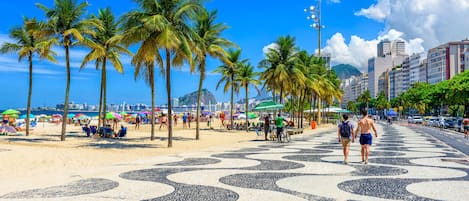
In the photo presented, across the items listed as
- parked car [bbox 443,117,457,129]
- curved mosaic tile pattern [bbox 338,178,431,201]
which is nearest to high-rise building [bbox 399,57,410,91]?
parked car [bbox 443,117,457,129]

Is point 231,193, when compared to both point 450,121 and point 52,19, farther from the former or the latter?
point 450,121

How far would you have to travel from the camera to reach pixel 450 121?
1871 inches

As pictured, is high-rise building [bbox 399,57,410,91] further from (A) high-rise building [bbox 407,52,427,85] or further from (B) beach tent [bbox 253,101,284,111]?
(B) beach tent [bbox 253,101,284,111]

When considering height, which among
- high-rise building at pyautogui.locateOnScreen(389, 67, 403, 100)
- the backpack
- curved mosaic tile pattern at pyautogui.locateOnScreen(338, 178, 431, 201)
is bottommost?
curved mosaic tile pattern at pyautogui.locateOnScreen(338, 178, 431, 201)

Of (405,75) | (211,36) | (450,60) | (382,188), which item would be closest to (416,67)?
(405,75)

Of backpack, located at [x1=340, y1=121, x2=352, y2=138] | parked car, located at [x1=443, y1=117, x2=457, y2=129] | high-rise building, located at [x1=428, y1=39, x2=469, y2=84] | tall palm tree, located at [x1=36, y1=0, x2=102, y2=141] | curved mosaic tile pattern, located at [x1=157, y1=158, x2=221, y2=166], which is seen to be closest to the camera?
backpack, located at [x1=340, y1=121, x2=352, y2=138]

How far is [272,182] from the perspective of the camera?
907cm

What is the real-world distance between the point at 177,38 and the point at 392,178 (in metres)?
11.3

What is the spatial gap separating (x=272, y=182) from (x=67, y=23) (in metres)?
16.2

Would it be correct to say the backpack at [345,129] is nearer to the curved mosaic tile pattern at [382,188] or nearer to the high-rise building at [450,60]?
the curved mosaic tile pattern at [382,188]

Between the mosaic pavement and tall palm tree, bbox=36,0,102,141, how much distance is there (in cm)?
1101

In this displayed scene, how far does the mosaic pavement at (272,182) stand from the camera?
→ 24.9 feet

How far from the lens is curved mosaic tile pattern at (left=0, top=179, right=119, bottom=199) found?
7.57 meters

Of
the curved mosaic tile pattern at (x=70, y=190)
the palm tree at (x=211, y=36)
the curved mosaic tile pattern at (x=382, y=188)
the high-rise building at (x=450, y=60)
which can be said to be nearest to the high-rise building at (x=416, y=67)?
the high-rise building at (x=450, y=60)
